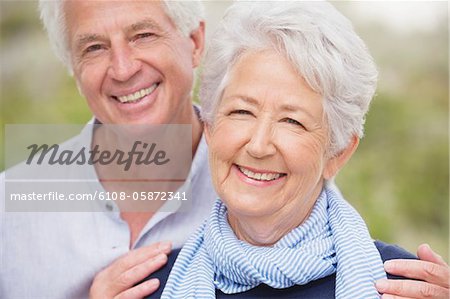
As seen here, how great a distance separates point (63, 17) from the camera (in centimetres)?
187

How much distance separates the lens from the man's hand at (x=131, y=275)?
5.32 ft

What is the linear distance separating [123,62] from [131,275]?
1.85ft

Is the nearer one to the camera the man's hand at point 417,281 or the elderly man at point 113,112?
the man's hand at point 417,281

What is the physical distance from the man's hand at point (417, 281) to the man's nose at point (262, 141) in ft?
1.20

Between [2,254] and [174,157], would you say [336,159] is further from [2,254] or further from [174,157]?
[2,254]

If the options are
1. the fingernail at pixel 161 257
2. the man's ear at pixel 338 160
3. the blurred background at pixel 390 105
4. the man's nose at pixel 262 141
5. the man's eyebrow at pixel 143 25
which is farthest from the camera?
the blurred background at pixel 390 105

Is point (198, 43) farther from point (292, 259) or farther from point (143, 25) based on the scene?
point (292, 259)

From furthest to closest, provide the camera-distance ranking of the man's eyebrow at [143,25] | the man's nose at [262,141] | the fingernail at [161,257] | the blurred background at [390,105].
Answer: the blurred background at [390,105] < the man's eyebrow at [143,25] < the fingernail at [161,257] < the man's nose at [262,141]

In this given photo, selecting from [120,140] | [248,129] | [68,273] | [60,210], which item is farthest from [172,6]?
[68,273]

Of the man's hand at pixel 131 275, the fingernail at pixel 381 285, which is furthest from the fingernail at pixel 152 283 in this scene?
the fingernail at pixel 381 285

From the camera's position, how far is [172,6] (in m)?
1.85

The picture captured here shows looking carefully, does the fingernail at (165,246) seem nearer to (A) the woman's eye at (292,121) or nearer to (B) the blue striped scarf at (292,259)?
(B) the blue striped scarf at (292,259)

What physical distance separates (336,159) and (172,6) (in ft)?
2.11

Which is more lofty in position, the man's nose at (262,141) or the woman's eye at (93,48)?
the woman's eye at (93,48)
